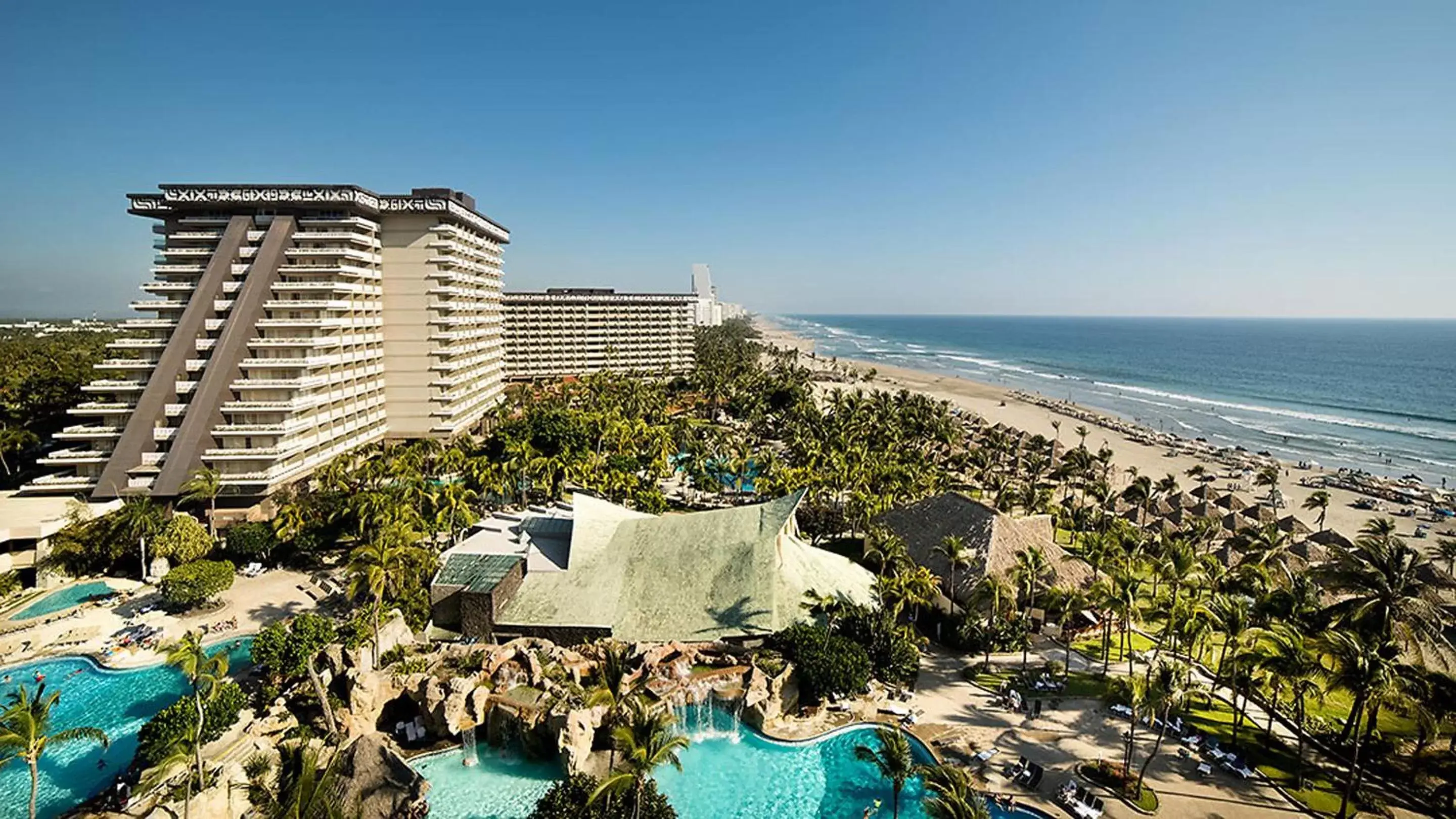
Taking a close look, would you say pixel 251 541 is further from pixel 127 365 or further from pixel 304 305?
pixel 304 305

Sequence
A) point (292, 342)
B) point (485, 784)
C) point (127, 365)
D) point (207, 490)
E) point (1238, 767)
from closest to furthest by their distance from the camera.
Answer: point (1238, 767) < point (485, 784) < point (207, 490) < point (127, 365) < point (292, 342)

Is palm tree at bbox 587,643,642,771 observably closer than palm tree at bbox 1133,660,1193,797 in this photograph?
Yes

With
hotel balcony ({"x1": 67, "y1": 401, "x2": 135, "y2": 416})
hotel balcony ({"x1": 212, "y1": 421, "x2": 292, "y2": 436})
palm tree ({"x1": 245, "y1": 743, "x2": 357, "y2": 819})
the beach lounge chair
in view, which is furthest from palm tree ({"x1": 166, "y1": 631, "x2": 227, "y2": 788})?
the beach lounge chair

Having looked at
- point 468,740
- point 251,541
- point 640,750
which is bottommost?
point 468,740

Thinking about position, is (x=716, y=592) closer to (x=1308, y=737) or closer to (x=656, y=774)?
(x=656, y=774)

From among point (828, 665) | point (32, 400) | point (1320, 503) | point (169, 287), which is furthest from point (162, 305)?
point (1320, 503)


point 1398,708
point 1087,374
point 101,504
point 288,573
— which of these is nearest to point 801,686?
point 1398,708

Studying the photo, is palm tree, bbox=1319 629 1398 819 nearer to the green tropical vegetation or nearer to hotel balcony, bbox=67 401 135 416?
hotel balcony, bbox=67 401 135 416
